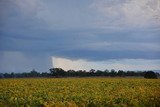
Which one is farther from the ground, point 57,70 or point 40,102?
point 57,70

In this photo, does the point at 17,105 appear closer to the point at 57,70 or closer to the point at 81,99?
the point at 81,99

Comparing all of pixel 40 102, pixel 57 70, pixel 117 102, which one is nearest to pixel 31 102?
pixel 40 102

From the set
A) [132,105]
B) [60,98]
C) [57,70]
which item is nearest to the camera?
[132,105]

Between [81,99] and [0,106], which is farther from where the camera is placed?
[81,99]

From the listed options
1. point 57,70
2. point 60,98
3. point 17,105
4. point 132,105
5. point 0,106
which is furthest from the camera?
point 57,70

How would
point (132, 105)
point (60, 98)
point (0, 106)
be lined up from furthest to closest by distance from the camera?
point (60, 98), point (132, 105), point (0, 106)

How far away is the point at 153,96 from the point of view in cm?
2684

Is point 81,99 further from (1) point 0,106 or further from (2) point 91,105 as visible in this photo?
(1) point 0,106

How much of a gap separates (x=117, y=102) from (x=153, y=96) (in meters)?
3.92

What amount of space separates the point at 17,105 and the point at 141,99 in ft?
26.6

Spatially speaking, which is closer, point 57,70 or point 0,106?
point 0,106

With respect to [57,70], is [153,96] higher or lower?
lower

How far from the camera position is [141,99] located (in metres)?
25.5

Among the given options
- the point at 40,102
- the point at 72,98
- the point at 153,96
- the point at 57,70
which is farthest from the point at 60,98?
the point at 57,70
